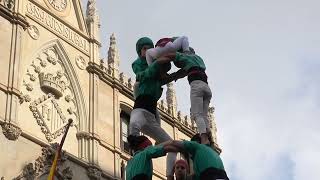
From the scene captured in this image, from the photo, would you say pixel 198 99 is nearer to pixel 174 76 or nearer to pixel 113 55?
pixel 174 76

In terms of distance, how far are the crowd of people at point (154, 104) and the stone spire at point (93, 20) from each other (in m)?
17.4

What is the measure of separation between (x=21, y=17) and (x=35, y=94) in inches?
104

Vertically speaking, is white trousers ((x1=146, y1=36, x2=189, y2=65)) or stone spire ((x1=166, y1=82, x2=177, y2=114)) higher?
stone spire ((x1=166, y1=82, x2=177, y2=114))

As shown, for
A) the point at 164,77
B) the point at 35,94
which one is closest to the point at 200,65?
the point at 164,77

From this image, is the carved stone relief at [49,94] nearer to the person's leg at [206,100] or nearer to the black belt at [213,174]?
the person's leg at [206,100]

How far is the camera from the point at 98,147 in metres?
23.0

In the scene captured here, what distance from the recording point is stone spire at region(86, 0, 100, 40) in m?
25.7

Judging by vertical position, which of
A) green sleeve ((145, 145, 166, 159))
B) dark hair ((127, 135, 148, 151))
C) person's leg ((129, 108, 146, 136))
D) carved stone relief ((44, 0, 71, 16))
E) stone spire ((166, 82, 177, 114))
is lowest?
green sleeve ((145, 145, 166, 159))

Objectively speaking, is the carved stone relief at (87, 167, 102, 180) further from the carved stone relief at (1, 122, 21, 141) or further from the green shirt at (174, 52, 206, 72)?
the green shirt at (174, 52, 206, 72)

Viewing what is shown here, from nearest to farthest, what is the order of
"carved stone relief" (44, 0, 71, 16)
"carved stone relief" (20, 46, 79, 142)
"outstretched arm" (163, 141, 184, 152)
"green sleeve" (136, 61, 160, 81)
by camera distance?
"outstretched arm" (163, 141, 184, 152) < "green sleeve" (136, 61, 160, 81) < "carved stone relief" (20, 46, 79, 142) < "carved stone relief" (44, 0, 71, 16)

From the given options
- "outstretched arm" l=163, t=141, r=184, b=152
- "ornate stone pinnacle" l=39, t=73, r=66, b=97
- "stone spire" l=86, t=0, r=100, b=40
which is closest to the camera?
"outstretched arm" l=163, t=141, r=184, b=152

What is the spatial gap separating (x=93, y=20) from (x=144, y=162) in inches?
763

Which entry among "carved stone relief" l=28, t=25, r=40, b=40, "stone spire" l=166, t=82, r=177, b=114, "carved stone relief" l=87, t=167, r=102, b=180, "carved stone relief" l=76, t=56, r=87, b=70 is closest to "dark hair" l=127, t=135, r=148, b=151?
"carved stone relief" l=87, t=167, r=102, b=180

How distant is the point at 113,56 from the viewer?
2655cm
